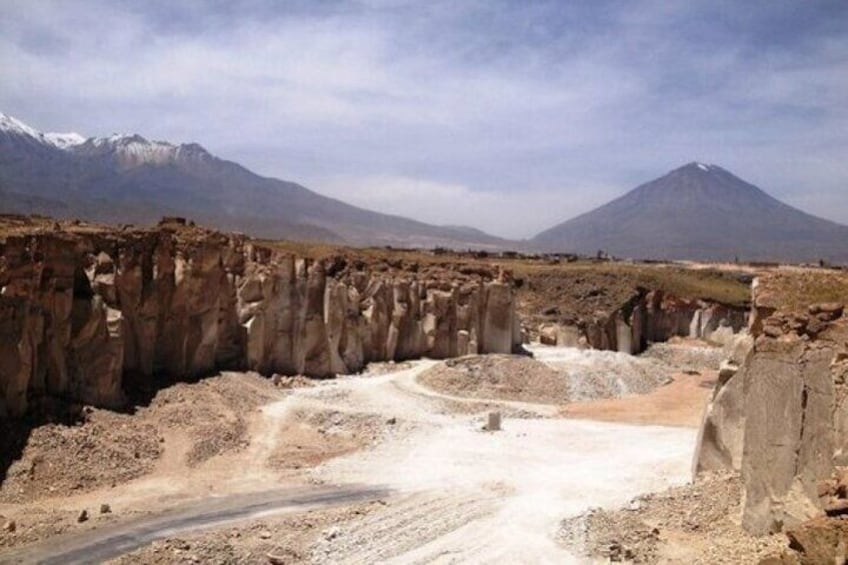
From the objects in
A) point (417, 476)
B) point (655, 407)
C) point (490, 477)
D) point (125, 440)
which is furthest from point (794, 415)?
point (655, 407)

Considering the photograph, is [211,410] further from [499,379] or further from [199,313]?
[499,379]

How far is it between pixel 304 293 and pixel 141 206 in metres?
168

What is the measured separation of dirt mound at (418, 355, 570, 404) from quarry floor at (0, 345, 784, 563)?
70.5 inches

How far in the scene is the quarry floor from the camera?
20.4 metres

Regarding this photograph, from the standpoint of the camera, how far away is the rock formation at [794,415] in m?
16.6

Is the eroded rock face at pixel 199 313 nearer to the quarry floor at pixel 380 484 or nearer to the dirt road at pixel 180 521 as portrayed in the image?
the quarry floor at pixel 380 484

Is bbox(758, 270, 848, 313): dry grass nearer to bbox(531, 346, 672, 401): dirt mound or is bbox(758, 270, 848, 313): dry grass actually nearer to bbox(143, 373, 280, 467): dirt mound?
bbox(143, 373, 280, 467): dirt mound

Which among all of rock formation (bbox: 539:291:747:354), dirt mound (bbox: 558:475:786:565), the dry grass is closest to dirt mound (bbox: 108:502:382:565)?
dirt mound (bbox: 558:475:786:565)

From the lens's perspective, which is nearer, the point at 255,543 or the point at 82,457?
the point at 255,543

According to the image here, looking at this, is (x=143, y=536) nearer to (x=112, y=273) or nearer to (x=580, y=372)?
(x=112, y=273)

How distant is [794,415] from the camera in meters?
17.4

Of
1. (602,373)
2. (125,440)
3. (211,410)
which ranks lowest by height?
(125,440)

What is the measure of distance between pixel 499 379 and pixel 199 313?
14.7m

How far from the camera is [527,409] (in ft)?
124
